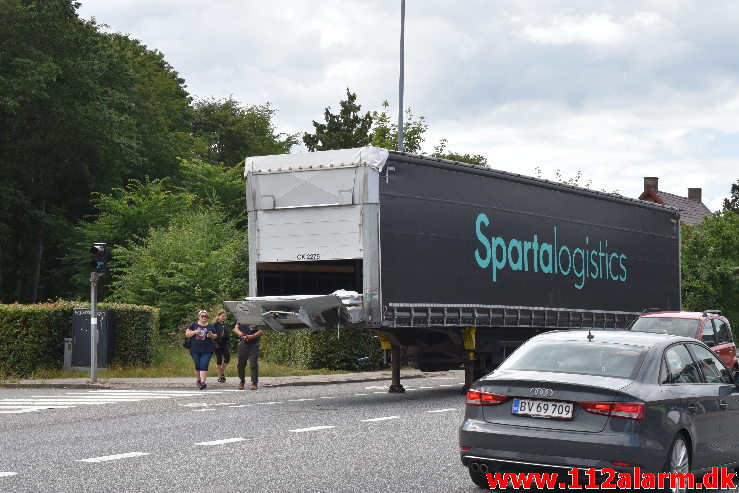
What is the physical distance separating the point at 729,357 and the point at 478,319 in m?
4.52

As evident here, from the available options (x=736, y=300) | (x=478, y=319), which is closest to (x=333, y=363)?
(x=478, y=319)

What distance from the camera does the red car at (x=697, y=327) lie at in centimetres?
2108

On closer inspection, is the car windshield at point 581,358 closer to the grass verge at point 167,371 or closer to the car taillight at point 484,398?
the car taillight at point 484,398

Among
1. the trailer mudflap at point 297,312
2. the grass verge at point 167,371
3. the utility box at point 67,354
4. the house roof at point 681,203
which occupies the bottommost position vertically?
the grass verge at point 167,371

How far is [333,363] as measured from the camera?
1171 inches

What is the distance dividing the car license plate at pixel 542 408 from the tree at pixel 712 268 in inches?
1669

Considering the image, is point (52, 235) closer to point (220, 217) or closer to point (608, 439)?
point (220, 217)

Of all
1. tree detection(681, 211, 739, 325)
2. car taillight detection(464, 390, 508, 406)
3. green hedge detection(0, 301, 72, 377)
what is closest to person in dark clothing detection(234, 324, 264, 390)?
green hedge detection(0, 301, 72, 377)

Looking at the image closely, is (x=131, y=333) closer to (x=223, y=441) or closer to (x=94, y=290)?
(x=94, y=290)

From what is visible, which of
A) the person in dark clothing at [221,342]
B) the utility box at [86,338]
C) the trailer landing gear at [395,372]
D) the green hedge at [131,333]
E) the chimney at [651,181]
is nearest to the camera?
the trailer landing gear at [395,372]

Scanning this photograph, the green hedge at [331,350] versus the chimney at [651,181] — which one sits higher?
the chimney at [651,181]

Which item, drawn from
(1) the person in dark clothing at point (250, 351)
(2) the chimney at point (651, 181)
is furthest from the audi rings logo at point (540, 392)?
(2) the chimney at point (651, 181)

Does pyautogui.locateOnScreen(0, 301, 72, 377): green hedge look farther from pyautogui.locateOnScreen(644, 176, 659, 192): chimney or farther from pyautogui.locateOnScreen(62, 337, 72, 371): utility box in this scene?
pyautogui.locateOnScreen(644, 176, 659, 192): chimney

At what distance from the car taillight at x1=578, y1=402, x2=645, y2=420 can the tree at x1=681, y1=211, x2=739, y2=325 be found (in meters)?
42.5
